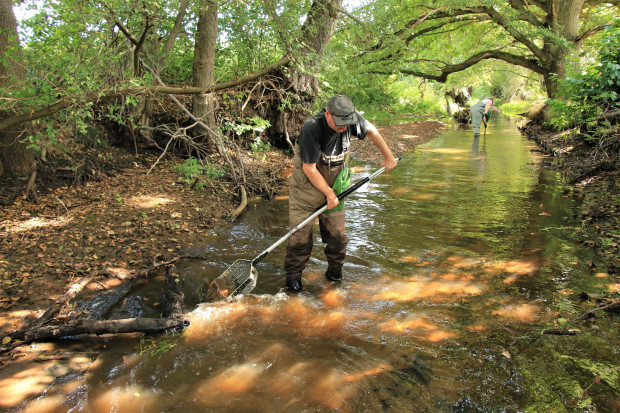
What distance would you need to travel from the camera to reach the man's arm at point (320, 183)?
3594 millimetres

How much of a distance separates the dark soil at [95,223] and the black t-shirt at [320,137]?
93.1 inches

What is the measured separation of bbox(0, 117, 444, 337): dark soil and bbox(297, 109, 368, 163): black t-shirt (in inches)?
93.1

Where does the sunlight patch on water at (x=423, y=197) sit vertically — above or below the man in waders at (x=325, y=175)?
below

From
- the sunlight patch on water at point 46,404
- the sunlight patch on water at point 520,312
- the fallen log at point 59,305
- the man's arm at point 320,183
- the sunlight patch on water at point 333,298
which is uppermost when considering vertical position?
the man's arm at point 320,183

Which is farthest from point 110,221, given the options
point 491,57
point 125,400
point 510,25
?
point 491,57

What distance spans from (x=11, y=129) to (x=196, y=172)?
2.70 metres

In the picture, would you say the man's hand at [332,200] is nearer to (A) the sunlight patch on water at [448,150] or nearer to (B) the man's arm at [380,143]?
(B) the man's arm at [380,143]

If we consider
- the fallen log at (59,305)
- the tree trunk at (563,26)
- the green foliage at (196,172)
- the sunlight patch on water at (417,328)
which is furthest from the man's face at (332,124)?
the tree trunk at (563,26)

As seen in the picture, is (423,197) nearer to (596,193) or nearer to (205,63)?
(596,193)

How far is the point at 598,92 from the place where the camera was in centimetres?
734

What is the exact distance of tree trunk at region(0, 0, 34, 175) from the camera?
16.6 feet

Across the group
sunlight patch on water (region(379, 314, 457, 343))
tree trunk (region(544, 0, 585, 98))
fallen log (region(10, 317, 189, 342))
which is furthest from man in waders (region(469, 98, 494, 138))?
fallen log (region(10, 317, 189, 342))

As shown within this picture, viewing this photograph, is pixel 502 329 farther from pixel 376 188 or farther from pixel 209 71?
pixel 209 71

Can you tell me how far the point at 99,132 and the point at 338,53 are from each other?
5385 millimetres
